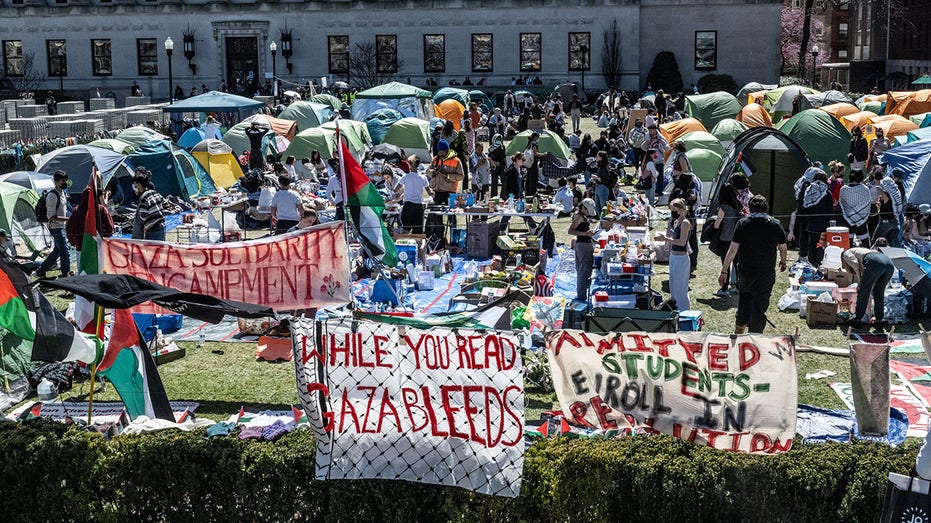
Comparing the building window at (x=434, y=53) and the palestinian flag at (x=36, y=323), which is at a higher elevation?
the building window at (x=434, y=53)

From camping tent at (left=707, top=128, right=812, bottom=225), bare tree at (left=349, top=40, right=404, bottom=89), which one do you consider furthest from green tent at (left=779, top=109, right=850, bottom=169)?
bare tree at (left=349, top=40, right=404, bottom=89)

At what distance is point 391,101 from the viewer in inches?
1404

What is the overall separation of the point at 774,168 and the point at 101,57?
160ft

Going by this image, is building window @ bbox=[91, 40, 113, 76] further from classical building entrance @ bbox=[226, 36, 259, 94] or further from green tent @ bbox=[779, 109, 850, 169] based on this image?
green tent @ bbox=[779, 109, 850, 169]

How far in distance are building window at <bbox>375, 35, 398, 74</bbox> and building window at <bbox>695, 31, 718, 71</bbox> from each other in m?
15.7

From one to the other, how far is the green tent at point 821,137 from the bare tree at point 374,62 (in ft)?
115

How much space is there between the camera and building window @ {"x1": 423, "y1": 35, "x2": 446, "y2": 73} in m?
57.7

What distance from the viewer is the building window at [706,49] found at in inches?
2255

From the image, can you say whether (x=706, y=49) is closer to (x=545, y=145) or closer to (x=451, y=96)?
(x=451, y=96)

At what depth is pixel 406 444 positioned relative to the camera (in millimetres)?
6910

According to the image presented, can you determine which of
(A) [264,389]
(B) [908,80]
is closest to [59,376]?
(A) [264,389]

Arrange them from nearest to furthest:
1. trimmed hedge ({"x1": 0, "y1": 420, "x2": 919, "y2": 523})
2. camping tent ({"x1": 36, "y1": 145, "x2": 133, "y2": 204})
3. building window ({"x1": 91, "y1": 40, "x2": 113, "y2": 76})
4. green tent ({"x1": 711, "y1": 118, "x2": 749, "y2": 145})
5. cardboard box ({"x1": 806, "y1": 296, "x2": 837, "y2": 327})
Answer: trimmed hedge ({"x1": 0, "y1": 420, "x2": 919, "y2": 523}) < cardboard box ({"x1": 806, "y1": 296, "x2": 837, "y2": 327}) < camping tent ({"x1": 36, "y1": 145, "x2": 133, "y2": 204}) < green tent ({"x1": 711, "y1": 118, "x2": 749, "y2": 145}) < building window ({"x1": 91, "y1": 40, "x2": 113, "y2": 76})

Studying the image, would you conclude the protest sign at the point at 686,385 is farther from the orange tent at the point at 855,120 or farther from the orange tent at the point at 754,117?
the orange tent at the point at 754,117

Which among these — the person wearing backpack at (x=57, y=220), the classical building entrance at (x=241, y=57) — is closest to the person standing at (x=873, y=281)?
the person wearing backpack at (x=57, y=220)
